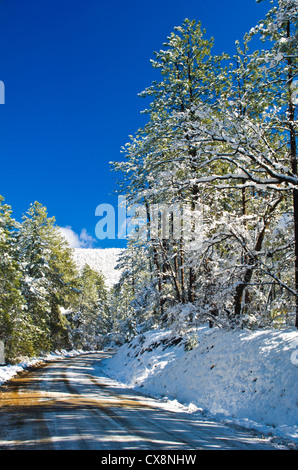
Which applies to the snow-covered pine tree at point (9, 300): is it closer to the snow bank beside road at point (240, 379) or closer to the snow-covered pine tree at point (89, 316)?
the snow bank beside road at point (240, 379)

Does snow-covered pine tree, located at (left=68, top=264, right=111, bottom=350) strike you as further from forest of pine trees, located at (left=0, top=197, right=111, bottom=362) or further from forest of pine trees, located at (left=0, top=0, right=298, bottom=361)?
forest of pine trees, located at (left=0, top=0, right=298, bottom=361)

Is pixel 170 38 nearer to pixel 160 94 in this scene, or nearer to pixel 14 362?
pixel 160 94

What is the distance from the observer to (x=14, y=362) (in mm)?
20109

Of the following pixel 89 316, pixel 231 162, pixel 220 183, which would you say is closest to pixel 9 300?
pixel 220 183

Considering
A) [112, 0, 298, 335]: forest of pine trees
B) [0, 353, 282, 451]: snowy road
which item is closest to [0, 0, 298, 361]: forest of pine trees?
[112, 0, 298, 335]: forest of pine trees

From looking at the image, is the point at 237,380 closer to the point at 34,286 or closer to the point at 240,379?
the point at 240,379

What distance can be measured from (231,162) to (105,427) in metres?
7.36

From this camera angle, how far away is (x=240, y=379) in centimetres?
882

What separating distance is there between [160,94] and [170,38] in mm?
2551

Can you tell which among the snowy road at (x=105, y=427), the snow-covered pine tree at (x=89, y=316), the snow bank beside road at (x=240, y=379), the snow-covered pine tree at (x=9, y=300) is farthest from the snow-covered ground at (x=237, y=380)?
the snow-covered pine tree at (x=89, y=316)

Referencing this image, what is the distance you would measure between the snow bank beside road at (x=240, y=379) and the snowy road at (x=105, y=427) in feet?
2.82

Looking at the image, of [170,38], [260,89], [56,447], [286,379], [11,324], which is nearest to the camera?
[56,447]

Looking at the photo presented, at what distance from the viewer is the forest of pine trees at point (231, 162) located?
812cm
